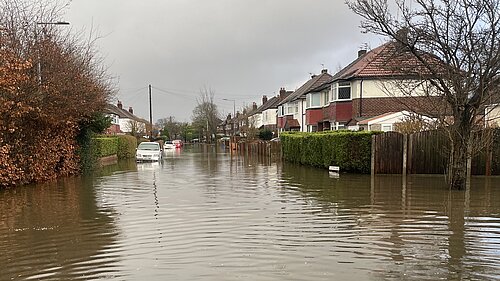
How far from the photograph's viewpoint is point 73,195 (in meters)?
14.5

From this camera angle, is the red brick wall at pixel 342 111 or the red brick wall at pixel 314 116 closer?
the red brick wall at pixel 342 111

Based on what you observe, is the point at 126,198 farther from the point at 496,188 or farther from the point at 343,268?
the point at 496,188

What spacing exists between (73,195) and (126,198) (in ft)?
6.91

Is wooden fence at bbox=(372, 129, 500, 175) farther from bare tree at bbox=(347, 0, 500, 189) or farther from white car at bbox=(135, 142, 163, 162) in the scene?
white car at bbox=(135, 142, 163, 162)

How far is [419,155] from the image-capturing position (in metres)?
18.9

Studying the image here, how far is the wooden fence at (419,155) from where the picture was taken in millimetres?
18234

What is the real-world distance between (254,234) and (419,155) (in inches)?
497

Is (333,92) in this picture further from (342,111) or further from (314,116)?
(314,116)

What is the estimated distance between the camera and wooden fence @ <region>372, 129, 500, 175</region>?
718 inches

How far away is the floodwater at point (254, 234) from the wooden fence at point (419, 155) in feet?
12.1

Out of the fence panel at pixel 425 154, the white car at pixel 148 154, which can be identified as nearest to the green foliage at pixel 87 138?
the white car at pixel 148 154

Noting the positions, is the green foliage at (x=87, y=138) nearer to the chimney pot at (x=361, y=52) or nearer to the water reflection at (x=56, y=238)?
the water reflection at (x=56, y=238)

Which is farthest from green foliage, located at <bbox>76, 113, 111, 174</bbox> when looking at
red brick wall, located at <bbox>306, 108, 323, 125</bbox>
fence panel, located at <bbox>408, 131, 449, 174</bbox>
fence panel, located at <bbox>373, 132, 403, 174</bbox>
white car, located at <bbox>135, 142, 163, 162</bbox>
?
red brick wall, located at <bbox>306, 108, 323, 125</bbox>

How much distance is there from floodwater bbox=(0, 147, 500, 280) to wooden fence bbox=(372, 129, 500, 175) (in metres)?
3.67
